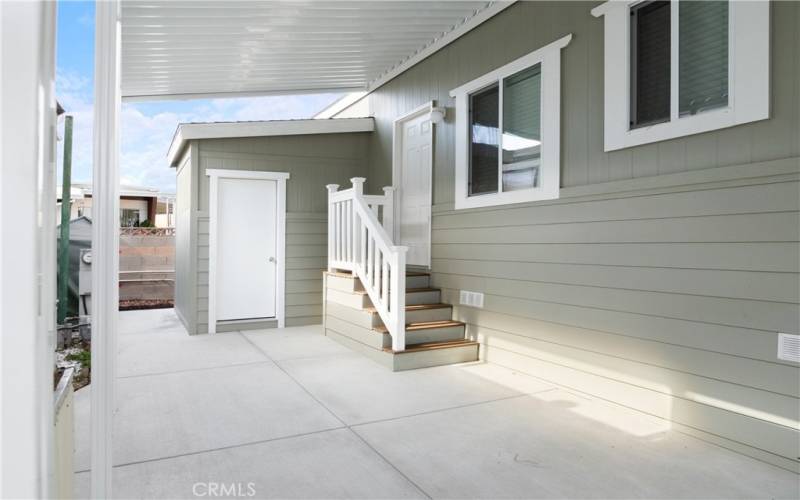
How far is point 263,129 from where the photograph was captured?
621 cm

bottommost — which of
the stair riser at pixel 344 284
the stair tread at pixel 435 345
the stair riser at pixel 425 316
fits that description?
the stair tread at pixel 435 345

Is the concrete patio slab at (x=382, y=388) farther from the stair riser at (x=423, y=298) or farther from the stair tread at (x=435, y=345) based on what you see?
the stair riser at (x=423, y=298)

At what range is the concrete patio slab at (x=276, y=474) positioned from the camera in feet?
7.30

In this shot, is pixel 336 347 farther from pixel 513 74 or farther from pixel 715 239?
pixel 715 239

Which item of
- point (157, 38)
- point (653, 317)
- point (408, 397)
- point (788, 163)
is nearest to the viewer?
point (788, 163)

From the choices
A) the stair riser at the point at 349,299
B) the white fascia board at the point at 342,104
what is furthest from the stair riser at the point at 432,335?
the white fascia board at the point at 342,104

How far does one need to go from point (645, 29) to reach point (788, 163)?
1332 millimetres

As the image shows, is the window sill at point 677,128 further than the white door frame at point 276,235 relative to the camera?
No

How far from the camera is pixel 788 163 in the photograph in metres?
2.50

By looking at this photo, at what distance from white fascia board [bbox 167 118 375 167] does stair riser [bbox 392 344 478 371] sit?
137 inches

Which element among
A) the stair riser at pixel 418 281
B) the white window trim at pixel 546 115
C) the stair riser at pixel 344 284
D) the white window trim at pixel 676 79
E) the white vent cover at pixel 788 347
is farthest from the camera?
the stair riser at pixel 418 281

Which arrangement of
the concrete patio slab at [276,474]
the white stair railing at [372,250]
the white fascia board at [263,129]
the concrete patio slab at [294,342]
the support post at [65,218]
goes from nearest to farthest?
the support post at [65,218] < the concrete patio slab at [276,474] < the white stair railing at [372,250] < the concrete patio slab at [294,342] < the white fascia board at [263,129]

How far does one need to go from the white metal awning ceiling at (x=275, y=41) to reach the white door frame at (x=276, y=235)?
1216 mm

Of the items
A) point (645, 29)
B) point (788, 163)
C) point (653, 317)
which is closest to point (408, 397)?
point (653, 317)
